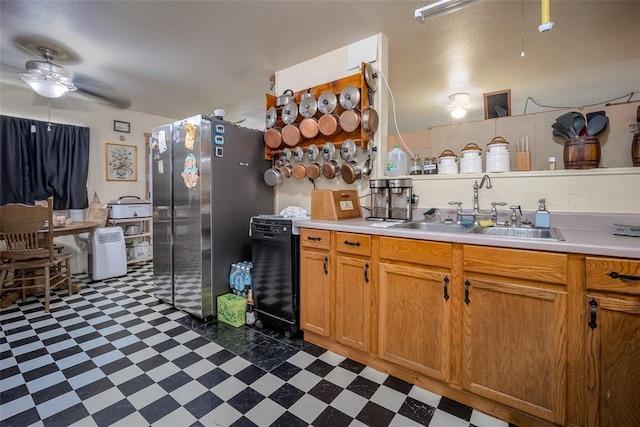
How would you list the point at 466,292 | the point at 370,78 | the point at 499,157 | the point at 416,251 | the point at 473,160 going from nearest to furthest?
1. the point at 466,292
2. the point at 416,251
3. the point at 499,157
4. the point at 473,160
5. the point at 370,78

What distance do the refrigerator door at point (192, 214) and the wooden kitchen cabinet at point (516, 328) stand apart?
2.06 m

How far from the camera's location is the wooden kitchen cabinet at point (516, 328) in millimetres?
1280

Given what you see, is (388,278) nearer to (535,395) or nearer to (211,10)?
(535,395)

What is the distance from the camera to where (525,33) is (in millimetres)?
2652

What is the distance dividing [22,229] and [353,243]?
3.28m

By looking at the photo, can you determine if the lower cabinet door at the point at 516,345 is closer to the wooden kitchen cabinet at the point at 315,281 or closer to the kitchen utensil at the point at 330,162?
the wooden kitchen cabinet at the point at 315,281

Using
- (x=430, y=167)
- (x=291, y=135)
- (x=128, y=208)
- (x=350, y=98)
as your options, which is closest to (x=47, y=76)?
(x=128, y=208)

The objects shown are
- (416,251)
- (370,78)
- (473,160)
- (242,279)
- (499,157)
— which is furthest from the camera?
(242,279)

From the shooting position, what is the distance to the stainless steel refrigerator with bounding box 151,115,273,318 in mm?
2543

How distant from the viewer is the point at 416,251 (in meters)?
Answer: 1.64

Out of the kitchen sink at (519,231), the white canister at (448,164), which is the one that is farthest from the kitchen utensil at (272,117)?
the kitchen sink at (519,231)

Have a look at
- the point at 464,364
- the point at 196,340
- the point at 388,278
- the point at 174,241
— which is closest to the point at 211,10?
the point at 174,241

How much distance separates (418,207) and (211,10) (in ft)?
7.22

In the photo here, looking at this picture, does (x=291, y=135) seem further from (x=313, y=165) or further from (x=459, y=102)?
(x=459, y=102)
